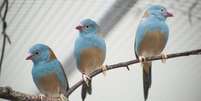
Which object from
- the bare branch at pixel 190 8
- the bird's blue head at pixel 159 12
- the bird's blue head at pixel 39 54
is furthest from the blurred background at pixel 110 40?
the bird's blue head at pixel 39 54

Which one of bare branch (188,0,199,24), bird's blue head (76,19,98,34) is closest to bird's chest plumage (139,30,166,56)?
bird's blue head (76,19,98,34)

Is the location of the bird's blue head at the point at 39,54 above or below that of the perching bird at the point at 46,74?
above

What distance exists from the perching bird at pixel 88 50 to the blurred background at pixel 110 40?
30 cm

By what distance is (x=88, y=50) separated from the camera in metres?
0.96

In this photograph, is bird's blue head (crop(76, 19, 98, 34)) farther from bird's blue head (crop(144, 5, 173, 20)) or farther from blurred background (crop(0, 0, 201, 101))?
blurred background (crop(0, 0, 201, 101))

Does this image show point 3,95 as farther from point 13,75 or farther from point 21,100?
point 13,75

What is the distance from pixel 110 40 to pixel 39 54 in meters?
0.46

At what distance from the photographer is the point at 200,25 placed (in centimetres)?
145

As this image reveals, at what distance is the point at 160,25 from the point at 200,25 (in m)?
0.52

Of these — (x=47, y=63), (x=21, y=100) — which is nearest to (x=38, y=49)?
(x=47, y=63)

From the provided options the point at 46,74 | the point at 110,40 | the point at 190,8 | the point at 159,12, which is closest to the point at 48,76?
the point at 46,74

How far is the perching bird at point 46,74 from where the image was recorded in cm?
92

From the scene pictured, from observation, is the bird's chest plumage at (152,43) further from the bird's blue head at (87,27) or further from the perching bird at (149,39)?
the bird's blue head at (87,27)

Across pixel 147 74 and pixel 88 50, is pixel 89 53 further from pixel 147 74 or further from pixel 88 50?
pixel 147 74
